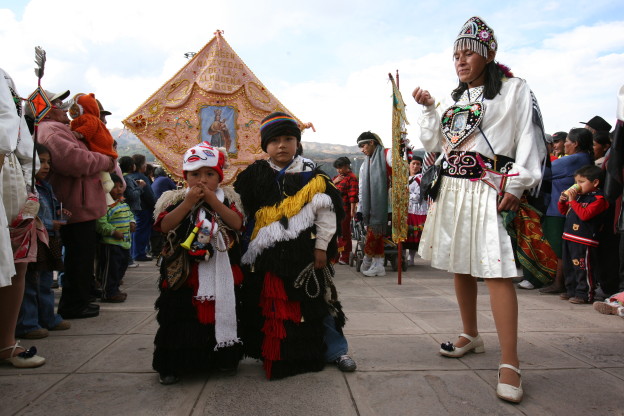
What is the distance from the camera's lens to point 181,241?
8.79 ft

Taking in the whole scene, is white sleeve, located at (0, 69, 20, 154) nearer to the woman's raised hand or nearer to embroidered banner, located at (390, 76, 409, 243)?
the woman's raised hand

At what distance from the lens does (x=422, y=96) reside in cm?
291

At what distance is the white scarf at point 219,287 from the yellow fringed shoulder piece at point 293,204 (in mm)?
303

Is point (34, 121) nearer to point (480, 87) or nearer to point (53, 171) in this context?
point (53, 171)

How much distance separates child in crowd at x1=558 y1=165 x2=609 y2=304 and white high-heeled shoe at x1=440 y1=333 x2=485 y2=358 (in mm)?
2541

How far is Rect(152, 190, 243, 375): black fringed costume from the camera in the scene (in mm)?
2635

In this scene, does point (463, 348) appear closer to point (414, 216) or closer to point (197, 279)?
point (197, 279)

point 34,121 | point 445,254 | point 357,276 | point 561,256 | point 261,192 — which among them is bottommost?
point 357,276

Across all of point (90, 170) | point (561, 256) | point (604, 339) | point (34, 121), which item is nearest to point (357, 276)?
point (561, 256)

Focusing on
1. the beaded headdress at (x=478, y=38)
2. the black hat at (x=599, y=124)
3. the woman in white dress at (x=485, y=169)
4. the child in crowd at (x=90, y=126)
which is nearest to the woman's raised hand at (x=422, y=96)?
the woman in white dress at (x=485, y=169)

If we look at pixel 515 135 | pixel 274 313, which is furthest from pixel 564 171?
pixel 274 313

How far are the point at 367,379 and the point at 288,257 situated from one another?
872 mm

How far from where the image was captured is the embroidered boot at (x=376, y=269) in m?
6.92

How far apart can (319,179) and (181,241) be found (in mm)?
929
